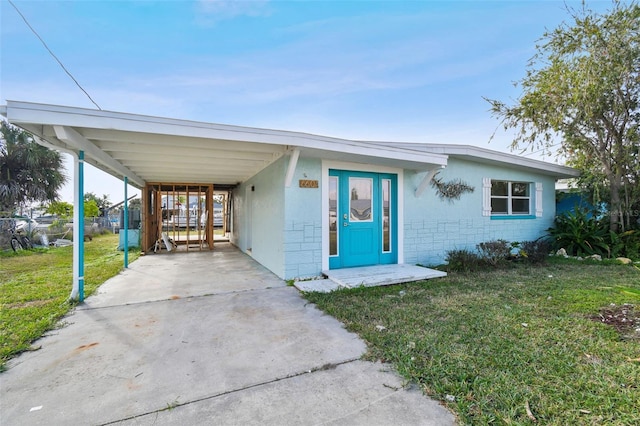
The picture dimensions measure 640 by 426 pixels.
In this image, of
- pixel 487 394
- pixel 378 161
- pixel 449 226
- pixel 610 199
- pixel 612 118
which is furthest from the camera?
pixel 610 199

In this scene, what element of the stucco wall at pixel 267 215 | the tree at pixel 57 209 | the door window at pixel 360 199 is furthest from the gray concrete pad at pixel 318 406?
the tree at pixel 57 209

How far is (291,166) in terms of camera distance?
4.57m

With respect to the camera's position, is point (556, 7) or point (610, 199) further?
point (610, 199)

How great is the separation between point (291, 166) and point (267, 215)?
1784 millimetres

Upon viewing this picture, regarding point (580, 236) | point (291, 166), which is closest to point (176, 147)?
point (291, 166)

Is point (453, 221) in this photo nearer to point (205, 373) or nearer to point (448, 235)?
point (448, 235)

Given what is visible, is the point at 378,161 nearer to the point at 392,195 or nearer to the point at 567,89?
the point at 392,195

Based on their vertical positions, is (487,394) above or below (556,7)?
below

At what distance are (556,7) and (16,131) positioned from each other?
19.0 m

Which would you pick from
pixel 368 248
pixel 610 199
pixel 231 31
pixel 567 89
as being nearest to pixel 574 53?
pixel 567 89

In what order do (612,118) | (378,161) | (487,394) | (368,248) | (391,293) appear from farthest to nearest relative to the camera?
(612,118) → (368,248) → (378,161) → (391,293) → (487,394)

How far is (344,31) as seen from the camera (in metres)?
6.84

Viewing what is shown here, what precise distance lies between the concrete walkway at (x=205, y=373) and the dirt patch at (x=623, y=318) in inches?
100

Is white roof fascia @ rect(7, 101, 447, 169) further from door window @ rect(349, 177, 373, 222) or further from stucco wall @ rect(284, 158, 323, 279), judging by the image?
door window @ rect(349, 177, 373, 222)
